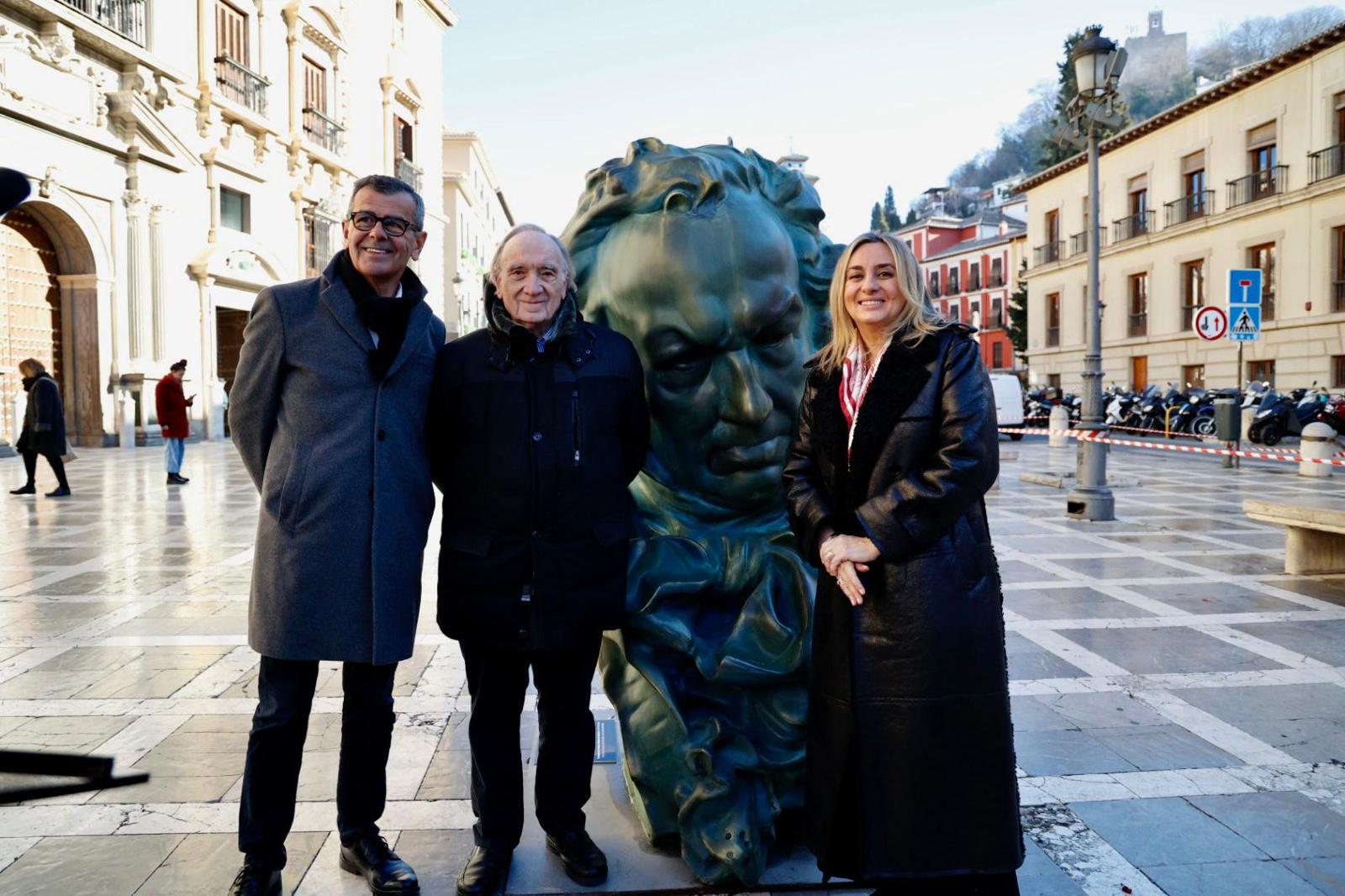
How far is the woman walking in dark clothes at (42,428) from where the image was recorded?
9914mm

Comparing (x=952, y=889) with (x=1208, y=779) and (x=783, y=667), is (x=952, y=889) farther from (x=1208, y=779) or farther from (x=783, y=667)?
(x=1208, y=779)

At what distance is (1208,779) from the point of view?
293 cm

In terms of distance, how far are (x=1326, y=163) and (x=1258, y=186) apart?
7.14ft

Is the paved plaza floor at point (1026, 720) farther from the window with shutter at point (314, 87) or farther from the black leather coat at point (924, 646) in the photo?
the window with shutter at point (314, 87)

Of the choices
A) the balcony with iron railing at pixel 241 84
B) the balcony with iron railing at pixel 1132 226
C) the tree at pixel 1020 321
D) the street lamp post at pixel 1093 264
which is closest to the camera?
the street lamp post at pixel 1093 264

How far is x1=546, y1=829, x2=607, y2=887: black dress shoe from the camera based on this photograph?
231cm

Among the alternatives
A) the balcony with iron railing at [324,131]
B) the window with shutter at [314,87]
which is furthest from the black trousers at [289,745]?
the window with shutter at [314,87]

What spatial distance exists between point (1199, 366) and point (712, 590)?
2548 cm

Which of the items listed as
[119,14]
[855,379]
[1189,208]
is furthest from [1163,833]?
[1189,208]

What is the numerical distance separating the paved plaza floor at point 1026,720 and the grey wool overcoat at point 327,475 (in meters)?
0.68

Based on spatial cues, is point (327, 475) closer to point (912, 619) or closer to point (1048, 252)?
point (912, 619)

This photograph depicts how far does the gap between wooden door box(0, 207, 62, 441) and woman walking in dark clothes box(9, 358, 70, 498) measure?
5.41 meters

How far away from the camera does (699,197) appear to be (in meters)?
2.32

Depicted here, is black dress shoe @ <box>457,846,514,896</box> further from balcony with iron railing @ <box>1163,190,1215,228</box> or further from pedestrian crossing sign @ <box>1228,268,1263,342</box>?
balcony with iron railing @ <box>1163,190,1215,228</box>
